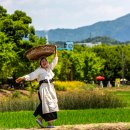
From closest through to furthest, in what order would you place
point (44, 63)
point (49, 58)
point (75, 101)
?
point (44, 63), point (75, 101), point (49, 58)

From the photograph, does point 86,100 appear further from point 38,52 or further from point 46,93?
point 46,93

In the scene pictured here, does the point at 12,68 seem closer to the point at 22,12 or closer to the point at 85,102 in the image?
the point at 22,12

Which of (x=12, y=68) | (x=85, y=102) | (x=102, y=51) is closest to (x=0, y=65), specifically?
(x=12, y=68)

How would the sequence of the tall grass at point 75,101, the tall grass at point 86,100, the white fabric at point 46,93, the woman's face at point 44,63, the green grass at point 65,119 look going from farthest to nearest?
the tall grass at point 86,100
the tall grass at point 75,101
the green grass at point 65,119
the woman's face at point 44,63
the white fabric at point 46,93

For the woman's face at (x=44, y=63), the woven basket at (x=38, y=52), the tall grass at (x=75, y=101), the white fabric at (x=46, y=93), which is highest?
the woven basket at (x=38, y=52)

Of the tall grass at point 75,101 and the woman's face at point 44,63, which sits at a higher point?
the woman's face at point 44,63

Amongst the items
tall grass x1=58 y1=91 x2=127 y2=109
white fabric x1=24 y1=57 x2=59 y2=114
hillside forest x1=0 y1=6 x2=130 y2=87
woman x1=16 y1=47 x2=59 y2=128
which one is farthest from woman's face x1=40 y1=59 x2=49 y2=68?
hillside forest x1=0 y1=6 x2=130 y2=87

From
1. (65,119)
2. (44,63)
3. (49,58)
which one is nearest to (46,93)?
(44,63)

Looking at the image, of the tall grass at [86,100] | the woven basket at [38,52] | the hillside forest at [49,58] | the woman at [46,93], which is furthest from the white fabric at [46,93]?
the hillside forest at [49,58]

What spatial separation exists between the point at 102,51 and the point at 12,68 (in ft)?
171

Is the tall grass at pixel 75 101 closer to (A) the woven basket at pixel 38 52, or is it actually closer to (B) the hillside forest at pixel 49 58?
(A) the woven basket at pixel 38 52

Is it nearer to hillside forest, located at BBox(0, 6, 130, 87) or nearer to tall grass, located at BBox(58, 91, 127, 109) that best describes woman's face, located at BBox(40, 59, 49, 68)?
tall grass, located at BBox(58, 91, 127, 109)

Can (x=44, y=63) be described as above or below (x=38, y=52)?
below

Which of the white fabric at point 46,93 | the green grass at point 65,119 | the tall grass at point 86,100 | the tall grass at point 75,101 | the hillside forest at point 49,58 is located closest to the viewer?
the white fabric at point 46,93
